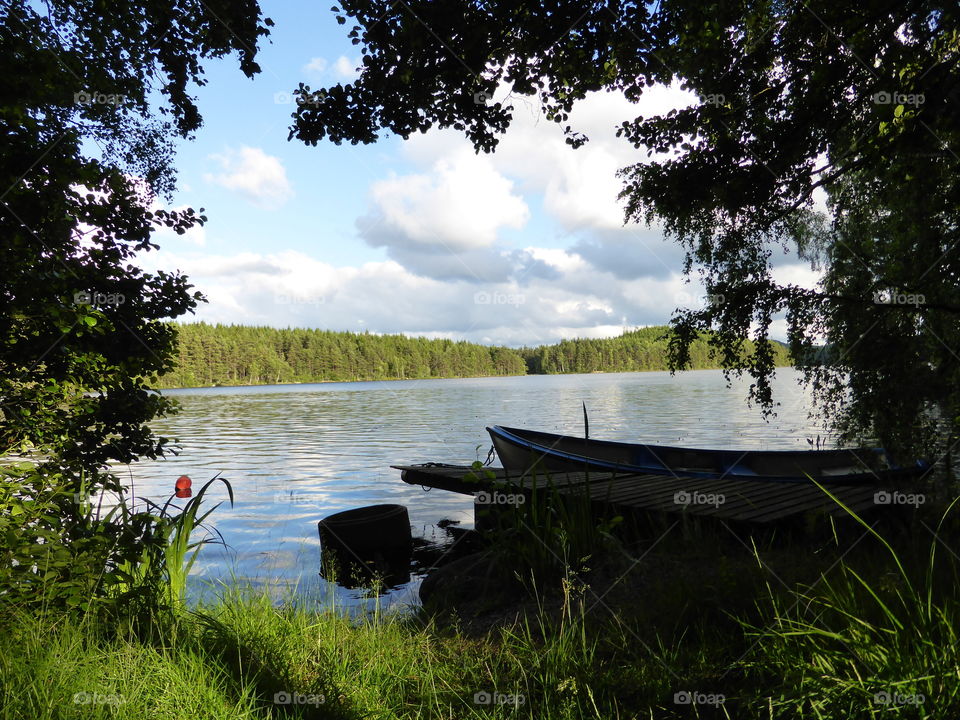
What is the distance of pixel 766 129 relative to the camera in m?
7.59

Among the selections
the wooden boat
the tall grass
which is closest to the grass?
the tall grass

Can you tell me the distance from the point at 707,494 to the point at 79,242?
26.2 ft

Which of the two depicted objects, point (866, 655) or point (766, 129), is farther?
point (766, 129)

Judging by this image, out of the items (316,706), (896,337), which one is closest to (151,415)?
(316,706)

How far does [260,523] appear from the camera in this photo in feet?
39.5

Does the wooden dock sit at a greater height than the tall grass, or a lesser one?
lesser

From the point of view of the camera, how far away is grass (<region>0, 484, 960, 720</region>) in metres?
2.83

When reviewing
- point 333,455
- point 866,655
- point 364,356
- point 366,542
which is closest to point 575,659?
point 866,655

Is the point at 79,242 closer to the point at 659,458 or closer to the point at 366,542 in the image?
the point at 366,542

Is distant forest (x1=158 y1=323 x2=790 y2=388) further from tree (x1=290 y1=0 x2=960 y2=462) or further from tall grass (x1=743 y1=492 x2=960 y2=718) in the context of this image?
tall grass (x1=743 y1=492 x2=960 y2=718)

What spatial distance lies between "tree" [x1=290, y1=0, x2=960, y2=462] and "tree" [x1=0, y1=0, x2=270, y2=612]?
1.85 metres

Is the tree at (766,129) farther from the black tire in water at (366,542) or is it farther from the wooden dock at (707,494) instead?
the black tire in water at (366,542)

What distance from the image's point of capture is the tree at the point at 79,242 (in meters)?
4.52

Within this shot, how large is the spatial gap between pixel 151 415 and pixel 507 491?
4.13 m
